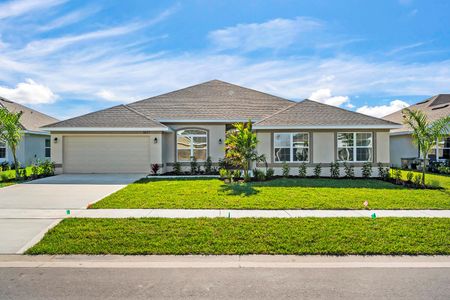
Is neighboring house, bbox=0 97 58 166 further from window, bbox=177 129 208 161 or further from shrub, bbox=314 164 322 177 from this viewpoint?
shrub, bbox=314 164 322 177

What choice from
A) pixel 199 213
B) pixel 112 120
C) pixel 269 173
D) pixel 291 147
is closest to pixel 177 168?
pixel 112 120

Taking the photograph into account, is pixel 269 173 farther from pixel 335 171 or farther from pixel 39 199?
pixel 39 199

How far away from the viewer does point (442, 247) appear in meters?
5.89

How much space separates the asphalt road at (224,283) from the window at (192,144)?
14009 millimetres

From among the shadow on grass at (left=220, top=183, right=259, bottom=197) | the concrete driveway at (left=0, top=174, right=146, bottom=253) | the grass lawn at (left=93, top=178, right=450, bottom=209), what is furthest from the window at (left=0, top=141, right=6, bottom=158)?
the shadow on grass at (left=220, top=183, right=259, bottom=197)

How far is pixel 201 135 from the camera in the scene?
1895cm

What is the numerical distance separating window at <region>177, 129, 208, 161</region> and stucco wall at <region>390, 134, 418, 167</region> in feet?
49.8

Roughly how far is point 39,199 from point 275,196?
26.2ft

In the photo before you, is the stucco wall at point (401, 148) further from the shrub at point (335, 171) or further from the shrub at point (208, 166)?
the shrub at point (208, 166)

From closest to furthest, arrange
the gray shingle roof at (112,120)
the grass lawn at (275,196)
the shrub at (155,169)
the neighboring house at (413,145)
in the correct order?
the grass lawn at (275,196) → the shrub at (155,169) → the gray shingle roof at (112,120) → the neighboring house at (413,145)

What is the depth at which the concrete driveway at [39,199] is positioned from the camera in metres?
6.52

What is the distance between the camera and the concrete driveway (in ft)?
21.4

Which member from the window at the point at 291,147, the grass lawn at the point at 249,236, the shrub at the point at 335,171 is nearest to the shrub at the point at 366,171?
the shrub at the point at 335,171

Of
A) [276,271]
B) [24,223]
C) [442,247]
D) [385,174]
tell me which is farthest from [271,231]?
[385,174]
